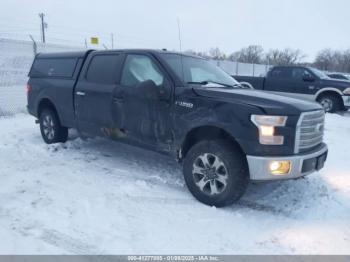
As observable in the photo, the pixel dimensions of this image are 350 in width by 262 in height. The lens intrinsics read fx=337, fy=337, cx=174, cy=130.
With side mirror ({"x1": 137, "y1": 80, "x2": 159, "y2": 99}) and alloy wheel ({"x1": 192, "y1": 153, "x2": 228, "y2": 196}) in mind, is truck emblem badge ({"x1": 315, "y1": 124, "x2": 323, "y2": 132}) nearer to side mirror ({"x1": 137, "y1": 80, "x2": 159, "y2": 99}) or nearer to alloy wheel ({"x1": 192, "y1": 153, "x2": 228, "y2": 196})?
alloy wheel ({"x1": 192, "y1": 153, "x2": 228, "y2": 196})

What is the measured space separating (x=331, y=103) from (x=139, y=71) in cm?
1006

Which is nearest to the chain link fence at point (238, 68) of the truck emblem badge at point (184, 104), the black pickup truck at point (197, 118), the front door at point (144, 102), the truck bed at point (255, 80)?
the truck bed at point (255, 80)

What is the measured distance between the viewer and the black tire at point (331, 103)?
41.4 ft

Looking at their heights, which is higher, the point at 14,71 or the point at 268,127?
the point at 14,71

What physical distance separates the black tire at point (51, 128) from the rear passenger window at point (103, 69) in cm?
139

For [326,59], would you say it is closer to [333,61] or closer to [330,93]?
[333,61]

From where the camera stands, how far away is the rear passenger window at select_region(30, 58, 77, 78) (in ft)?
20.4

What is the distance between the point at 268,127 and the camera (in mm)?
3693

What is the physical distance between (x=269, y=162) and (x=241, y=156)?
38 centimetres

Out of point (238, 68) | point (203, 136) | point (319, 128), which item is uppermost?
point (238, 68)

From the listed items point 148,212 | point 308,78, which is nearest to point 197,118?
point 148,212

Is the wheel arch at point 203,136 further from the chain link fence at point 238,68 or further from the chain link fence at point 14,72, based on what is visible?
the chain link fence at point 238,68

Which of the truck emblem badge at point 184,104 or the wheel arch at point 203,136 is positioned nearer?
the wheel arch at point 203,136

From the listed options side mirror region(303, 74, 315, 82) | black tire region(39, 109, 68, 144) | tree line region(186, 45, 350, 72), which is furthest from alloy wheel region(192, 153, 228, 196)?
tree line region(186, 45, 350, 72)
